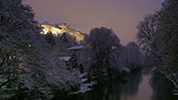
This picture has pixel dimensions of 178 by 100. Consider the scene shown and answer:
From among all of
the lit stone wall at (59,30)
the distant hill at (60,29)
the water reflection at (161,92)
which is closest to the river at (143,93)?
the water reflection at (161,92)

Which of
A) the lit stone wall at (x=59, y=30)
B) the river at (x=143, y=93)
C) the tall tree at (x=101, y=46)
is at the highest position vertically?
the lit stone wall at (x=59, y=30)

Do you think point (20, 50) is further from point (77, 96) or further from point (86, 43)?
point (86, 43)

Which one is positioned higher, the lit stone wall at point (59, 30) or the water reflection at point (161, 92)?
the lit stone wall at point (59, 30)

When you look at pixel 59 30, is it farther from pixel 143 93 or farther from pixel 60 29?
pixel 143 93

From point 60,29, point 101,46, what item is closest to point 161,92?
point 101,46

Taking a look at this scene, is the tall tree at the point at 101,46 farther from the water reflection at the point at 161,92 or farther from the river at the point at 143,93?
the water reflection at the point at 161,92

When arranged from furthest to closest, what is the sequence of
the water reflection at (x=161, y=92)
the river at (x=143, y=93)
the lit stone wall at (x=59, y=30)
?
the lit stone wall at (x=59, y=30) < the river at (x=143, y=93) < the water reflection at (x=161, y=92)

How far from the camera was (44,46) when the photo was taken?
26.5 ft

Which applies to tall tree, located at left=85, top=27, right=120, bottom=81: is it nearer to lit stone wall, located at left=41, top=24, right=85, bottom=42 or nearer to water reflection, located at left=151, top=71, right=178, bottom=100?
water reflection, located at left=151, top=71, right=178, bottom=100

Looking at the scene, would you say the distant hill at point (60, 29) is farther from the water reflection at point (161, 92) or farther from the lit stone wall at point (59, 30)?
the water reflection at point (161, 92)

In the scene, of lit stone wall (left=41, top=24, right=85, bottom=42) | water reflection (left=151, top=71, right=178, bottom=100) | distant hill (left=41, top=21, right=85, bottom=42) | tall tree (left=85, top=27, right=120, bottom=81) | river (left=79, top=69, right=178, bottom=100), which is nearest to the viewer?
water reflection (left=151, top=71, right=178, bottom=100)

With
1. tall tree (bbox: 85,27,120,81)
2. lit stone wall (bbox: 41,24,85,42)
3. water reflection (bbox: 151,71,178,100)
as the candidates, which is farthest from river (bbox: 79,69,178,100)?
lit stone wall (bbox: 41,24,85,42)

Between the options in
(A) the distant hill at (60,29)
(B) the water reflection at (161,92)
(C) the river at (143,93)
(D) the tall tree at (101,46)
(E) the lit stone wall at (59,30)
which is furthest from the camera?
(A) the distant hill at (60,29)

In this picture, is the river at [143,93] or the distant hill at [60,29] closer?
the river at [143,93]
